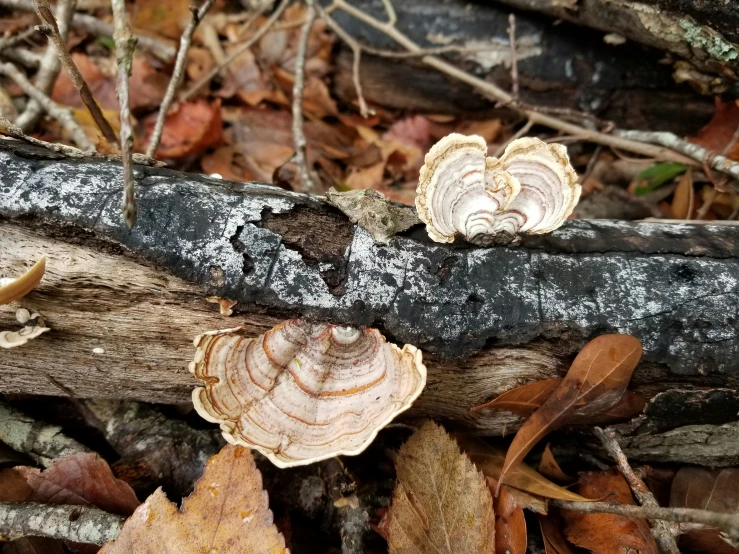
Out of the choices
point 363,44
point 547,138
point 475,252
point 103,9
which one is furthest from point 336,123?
point 475,252

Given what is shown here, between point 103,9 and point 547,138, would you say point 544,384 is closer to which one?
point 547,138

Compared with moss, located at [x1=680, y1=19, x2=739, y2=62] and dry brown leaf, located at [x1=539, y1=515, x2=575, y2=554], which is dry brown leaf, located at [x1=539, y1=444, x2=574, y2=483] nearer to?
dry brown leaf, located at [x1=539, y1=515, x2=575, y2=554]

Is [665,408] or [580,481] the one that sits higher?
[665,408]

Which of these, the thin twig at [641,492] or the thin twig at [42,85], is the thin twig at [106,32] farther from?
the thin twig at [641,492]

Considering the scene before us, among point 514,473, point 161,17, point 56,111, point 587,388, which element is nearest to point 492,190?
point 587,388

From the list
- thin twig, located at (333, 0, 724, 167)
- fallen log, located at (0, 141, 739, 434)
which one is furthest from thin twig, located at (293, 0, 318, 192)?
fallen log, located at (0, 141, 739, 434)

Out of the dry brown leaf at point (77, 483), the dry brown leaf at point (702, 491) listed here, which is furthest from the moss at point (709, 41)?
the dry brown leaf at point (77, 483)

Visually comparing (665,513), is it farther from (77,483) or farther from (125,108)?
(77,483)
